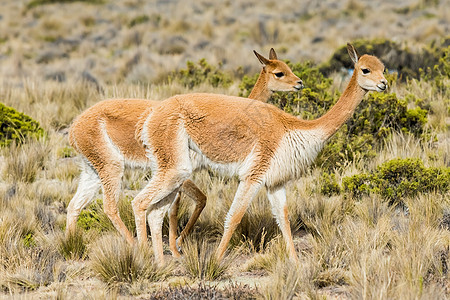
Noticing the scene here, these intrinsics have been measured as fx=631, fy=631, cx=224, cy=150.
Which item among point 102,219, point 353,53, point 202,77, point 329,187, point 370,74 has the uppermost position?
point 353,53

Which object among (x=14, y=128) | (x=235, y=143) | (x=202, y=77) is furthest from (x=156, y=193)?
(x=202, y=77)

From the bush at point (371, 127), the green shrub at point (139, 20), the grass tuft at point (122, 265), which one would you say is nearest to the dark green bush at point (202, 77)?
the bush at point (371, 127)

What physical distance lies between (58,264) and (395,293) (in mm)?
2904

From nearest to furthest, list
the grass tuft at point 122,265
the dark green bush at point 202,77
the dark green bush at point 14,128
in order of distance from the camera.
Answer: the grass tuft at point 122,265 < the dark green bush at point 14,128 < the dark green bush at point 202,77

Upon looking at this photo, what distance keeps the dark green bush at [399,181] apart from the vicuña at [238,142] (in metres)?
1.72

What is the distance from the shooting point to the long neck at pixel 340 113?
5.59 metres

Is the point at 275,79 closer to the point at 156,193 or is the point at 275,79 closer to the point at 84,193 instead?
the point at 156,193

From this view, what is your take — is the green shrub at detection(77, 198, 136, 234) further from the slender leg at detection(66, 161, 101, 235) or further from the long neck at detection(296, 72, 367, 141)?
the long neck at detection(296, 72, 367, 141)

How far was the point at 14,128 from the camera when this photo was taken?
30.8 feet

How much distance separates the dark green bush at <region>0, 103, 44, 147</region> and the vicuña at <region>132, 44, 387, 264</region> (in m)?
4.23

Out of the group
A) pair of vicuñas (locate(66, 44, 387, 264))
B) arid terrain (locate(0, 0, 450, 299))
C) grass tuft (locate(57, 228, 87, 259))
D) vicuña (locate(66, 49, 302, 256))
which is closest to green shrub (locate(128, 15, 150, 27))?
arid terrain (locate(0, 0, 450, 299))

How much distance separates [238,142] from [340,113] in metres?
0.95

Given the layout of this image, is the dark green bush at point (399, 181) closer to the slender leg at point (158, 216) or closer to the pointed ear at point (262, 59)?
the pointed ear at point (262, 59)

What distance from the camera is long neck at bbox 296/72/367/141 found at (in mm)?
5594
